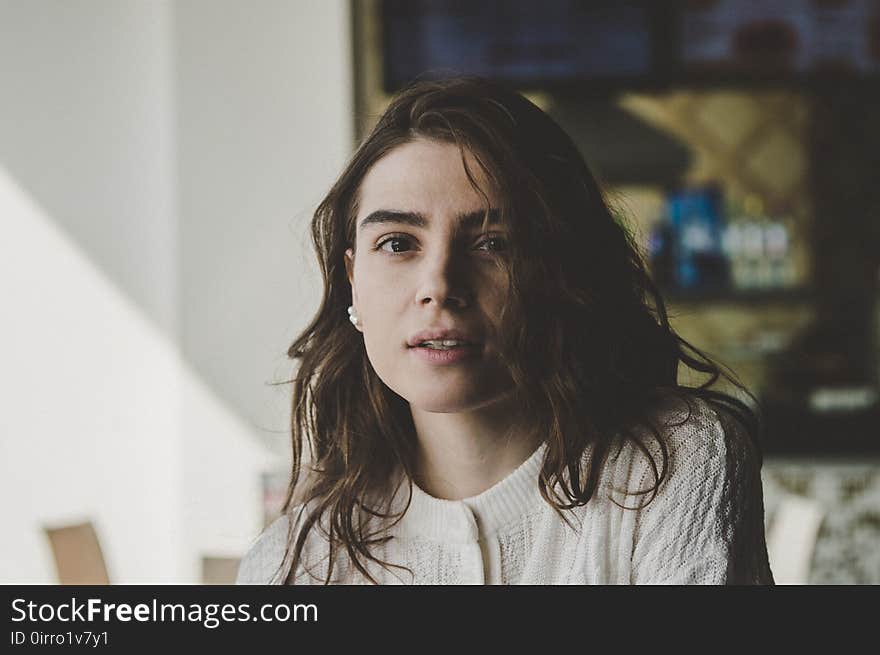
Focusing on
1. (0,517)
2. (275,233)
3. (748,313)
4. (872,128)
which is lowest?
(0,517)

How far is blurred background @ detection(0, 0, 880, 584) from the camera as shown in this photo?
2189 mm

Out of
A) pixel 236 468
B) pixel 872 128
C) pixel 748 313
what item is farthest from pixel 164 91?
pixel 872 128

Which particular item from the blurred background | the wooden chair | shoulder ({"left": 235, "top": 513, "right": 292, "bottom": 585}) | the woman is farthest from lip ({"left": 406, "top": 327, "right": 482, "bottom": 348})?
the blurred background

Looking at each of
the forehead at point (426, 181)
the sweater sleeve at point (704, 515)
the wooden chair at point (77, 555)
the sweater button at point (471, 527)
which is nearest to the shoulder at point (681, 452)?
the sweater sleeve at point (704, 515)

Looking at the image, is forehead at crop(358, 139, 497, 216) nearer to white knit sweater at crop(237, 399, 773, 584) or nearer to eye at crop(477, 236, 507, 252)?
eye at crop(477, 236, 507, 252)

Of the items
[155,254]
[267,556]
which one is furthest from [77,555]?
[155,254]

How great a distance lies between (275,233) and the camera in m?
2.21

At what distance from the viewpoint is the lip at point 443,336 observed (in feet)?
2.15

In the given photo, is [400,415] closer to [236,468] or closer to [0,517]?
[236,468]

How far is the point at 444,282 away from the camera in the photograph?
648 mm

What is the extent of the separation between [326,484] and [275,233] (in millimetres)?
1481

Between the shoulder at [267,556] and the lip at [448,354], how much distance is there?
24 centimetres

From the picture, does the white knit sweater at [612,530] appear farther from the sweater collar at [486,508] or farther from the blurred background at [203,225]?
the blurred background at [203,225]
